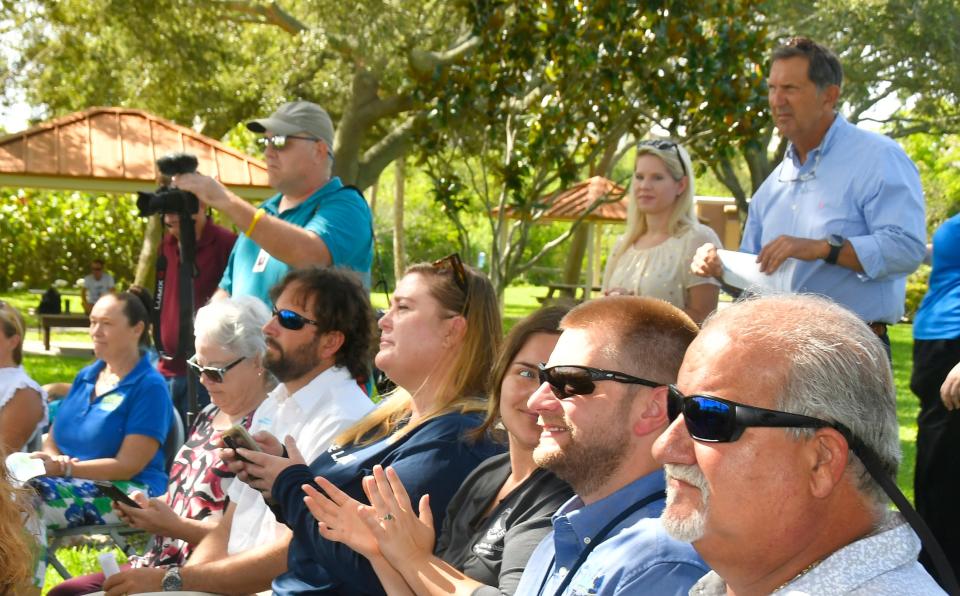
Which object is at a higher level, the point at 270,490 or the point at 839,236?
the point at 839,236

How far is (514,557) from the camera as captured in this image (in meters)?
2.63

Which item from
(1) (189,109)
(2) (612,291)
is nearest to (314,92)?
(1) (189,109)

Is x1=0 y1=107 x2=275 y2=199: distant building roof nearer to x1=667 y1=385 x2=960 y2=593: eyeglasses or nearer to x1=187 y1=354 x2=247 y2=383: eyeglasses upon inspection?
x1=187 y1=354 x2=247 y2=383: eyeglasses

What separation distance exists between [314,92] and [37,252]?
50.0ft

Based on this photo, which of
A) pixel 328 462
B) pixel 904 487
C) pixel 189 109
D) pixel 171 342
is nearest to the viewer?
pixel 328 462

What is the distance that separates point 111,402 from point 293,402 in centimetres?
187

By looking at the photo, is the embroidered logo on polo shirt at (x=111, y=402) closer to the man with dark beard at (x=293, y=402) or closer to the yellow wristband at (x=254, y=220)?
the yellow wristband at (x=254, y=220)

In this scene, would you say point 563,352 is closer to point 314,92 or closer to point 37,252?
point 314,92

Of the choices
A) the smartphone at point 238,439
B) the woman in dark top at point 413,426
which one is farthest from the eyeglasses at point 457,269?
the smartphone at point 238,439

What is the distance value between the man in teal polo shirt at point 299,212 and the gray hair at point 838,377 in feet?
11.2

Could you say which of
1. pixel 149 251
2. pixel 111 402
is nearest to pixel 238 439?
pixel 111 402

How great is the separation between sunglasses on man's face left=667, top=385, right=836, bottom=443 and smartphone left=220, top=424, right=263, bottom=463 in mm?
1870

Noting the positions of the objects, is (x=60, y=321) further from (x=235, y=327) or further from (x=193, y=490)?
(x=193, y=490)

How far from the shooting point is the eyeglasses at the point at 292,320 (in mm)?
4168
